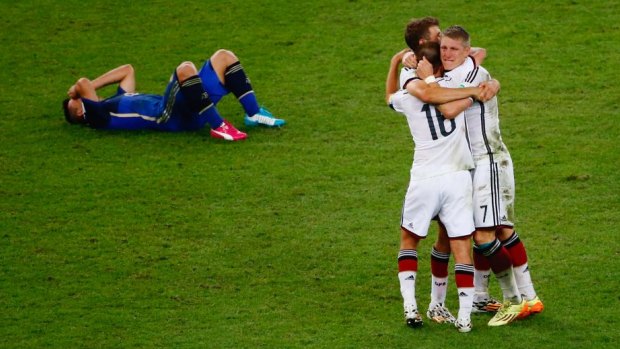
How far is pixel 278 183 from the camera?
1041 centimetres

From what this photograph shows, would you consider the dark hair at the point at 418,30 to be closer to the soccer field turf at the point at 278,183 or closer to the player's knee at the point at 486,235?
the player's knee at the point at 486,235

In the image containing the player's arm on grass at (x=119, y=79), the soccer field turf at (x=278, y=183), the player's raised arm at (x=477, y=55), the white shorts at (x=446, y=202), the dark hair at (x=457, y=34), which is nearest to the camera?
the dark hair at (x=457, y=34)

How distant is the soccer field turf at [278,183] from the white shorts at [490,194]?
0.71 metres

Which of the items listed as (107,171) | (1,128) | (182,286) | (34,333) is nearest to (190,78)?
(107,171)

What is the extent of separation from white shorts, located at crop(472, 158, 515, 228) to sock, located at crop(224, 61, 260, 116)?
4300 millimetres

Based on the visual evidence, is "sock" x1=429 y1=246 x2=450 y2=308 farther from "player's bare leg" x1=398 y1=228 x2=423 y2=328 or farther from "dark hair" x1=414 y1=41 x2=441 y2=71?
"dark hair" x1=414 y1=41 x2=441 y2=71

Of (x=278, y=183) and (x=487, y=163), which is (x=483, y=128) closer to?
(x=487, y=163)

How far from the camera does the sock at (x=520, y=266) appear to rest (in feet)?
25.5

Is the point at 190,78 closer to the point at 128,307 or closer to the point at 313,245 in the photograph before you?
the point at 313,245

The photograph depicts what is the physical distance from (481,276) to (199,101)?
4.17 metres

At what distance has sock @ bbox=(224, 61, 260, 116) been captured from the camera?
11.5m

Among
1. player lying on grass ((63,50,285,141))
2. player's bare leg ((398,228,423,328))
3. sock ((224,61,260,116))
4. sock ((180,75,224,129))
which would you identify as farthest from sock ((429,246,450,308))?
sock ((224,61,260,116))

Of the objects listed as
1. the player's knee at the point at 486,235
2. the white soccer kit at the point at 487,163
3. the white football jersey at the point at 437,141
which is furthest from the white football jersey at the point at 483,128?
the player's knee at the point at 486,235

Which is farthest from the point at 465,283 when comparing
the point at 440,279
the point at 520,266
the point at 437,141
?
the point at 437,141
